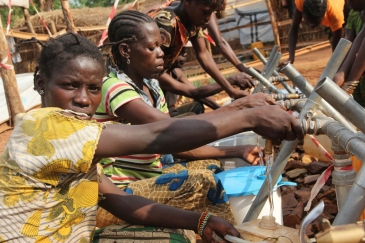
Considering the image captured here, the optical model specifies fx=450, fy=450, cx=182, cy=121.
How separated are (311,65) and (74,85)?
421 inches

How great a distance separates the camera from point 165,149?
1545 millimetres

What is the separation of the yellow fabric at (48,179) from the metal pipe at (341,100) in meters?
0.75

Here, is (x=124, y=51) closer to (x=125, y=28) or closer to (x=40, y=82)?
(x=125, y=28)

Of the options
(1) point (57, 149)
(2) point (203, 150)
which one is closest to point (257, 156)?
(2) point (203, 150)

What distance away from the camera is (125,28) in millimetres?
2691

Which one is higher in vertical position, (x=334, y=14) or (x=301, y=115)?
(x=301, y=115)

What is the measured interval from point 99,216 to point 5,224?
0.64 m

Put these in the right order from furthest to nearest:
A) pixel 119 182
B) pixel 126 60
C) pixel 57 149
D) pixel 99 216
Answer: pixel 126 60 → pixel 119 182 → pixel 99 216 → pixel 57 149

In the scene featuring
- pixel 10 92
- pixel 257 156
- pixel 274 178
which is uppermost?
pixel 274 178

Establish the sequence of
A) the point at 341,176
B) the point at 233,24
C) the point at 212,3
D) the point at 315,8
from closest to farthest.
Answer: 1. the point at 341,176
2. the point at 212,3
3. the point at 315,8
4. the point at 233,24

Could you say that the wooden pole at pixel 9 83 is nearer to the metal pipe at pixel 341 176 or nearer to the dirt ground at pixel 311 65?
Result: the dirt ground at pixel 311 65

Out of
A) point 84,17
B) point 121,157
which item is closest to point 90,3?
point 84,17

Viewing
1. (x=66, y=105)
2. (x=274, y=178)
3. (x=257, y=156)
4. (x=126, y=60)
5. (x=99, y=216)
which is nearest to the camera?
(x=66, y=105)

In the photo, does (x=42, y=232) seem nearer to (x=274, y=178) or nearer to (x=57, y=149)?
(x=57, y=149)
